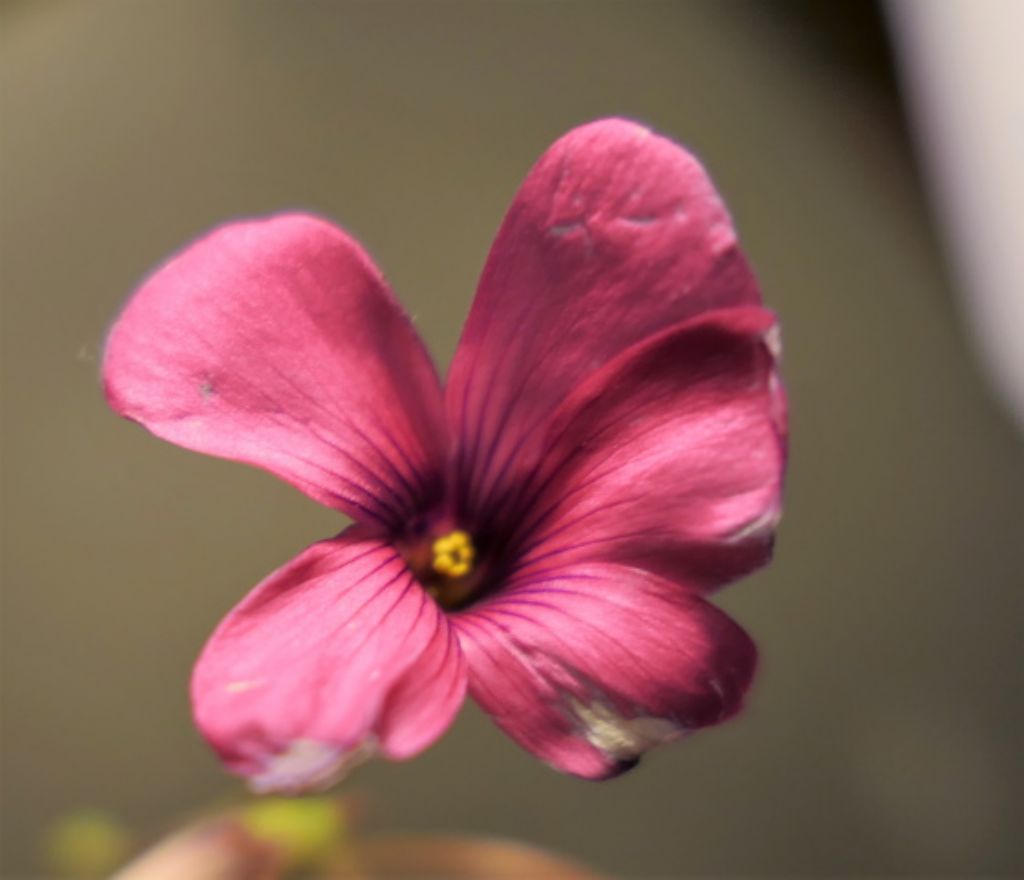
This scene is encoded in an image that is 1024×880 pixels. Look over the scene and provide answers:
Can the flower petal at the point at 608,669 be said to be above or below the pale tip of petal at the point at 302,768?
below

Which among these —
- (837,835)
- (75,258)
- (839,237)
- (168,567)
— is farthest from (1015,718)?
(75,258)

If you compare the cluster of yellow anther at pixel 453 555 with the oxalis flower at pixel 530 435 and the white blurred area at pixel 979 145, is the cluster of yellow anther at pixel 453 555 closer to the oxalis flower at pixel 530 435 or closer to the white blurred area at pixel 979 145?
the oxalis flower at pixel 530 435

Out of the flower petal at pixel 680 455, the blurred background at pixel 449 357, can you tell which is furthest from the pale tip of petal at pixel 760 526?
the blurred background at pixel 449 357

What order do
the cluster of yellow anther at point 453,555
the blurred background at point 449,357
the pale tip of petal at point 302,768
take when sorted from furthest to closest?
the blurred background at point 449,357 → the cluster of yellow anther at point 453,555 → the pale tip of petal at point 302,768

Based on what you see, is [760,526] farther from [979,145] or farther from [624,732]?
[979,145]

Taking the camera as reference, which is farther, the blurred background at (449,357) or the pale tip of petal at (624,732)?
the blurred background at (449,357)

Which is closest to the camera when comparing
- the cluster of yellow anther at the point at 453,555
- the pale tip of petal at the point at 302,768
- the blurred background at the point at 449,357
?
the pale tip of petal at the point at 302,768

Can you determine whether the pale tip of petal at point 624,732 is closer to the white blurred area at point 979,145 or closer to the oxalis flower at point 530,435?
the oxalis flower at point 530,435
